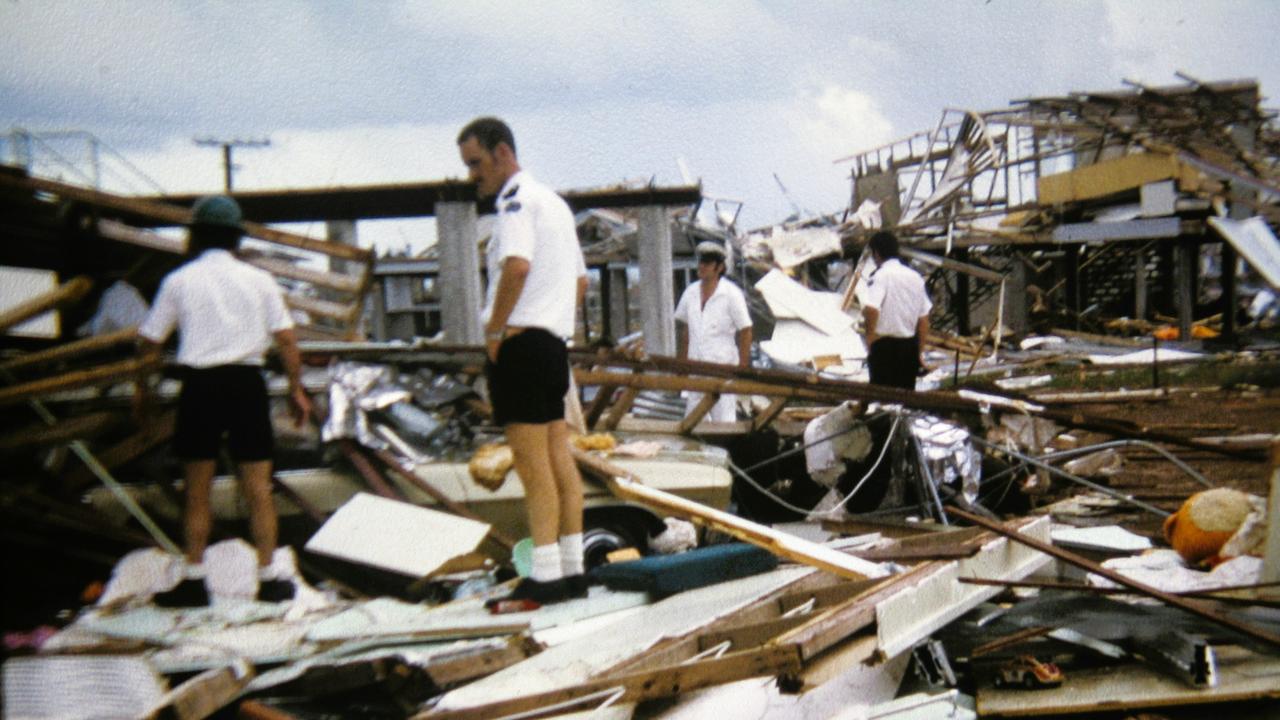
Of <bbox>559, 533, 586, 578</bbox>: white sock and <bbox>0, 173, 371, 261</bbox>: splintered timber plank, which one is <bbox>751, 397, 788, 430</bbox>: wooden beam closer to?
<bbox>559, 533, 586, 578</bbox>: white sock

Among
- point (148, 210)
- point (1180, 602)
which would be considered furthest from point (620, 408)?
point (1180, 602)

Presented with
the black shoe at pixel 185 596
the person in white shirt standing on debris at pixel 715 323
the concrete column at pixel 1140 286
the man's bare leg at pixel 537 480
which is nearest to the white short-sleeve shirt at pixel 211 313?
the black shoe at pixel 185 596

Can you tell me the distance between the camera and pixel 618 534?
173 inches

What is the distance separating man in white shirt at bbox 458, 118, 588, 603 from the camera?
11.4 ft

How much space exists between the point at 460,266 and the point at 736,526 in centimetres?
368

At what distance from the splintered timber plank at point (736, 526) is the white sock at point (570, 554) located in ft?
1.49

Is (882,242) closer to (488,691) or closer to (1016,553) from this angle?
(1016,553)

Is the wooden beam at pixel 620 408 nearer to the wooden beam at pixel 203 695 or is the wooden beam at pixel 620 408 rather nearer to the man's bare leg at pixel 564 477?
the man's bare leg at pixel 564 477

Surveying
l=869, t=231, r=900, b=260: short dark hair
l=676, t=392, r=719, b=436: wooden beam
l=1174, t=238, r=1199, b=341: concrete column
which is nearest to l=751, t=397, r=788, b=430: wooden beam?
l=676, t=392, r=719, b=436: wooden beam

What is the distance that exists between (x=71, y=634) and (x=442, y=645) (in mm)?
1315

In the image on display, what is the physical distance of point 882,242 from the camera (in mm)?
6156

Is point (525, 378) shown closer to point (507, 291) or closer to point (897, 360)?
point (507, 291)

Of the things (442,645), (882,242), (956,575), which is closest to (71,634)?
(442,645)

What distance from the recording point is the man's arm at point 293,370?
13.0ft
